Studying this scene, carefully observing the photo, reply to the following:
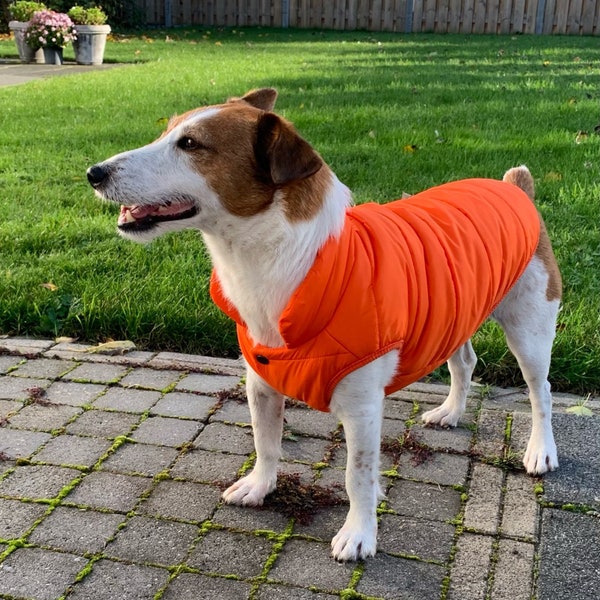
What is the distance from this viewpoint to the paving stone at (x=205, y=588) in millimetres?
2553

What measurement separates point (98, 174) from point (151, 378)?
1662mm

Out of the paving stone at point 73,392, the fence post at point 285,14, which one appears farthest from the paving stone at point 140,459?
the fence post at point 285,14

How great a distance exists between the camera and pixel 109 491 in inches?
122

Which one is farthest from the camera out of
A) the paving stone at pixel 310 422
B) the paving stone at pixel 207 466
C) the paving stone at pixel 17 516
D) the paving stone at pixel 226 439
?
the paving stone at pixel 310 422

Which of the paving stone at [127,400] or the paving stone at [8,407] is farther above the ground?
the paving stone at [127,400]

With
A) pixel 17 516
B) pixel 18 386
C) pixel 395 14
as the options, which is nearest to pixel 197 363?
pixel 18 386

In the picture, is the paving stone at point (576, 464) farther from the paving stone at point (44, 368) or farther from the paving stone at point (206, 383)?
the paving stone at point (44, 368)

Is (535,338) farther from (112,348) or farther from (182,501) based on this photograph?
(112,348)

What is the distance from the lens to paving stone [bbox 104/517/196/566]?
272 centimetres

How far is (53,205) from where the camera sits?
20.4ft

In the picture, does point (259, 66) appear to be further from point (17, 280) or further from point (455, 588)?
point (455, 588)

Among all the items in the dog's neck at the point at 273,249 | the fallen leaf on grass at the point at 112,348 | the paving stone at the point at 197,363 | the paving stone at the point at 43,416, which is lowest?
the paving stone at the point at 43,416

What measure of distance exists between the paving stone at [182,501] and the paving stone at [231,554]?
14 cm

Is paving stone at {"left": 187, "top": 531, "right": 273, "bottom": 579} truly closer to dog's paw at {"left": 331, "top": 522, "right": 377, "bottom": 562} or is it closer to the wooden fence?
dog's paw at {"left": 331, "top": 522, "right": 377, "bottom": 562}
